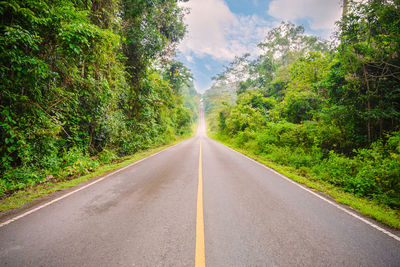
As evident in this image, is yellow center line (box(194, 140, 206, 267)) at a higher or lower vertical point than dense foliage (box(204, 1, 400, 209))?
→ lower

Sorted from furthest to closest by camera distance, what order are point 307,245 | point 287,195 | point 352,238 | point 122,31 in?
point 122,31 → point 287,195 → point 352,238 → point 307,245

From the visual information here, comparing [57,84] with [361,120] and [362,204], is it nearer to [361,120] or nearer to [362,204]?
[362,204]

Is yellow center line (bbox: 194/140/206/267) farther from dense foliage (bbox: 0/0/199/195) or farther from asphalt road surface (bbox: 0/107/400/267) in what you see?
dense foliage (bbox: 0/0/199/195)

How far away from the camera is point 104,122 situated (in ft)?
22.1

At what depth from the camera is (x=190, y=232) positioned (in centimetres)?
237

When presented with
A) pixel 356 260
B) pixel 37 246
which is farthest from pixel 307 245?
pixel 37 246

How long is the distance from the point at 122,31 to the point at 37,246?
32.2ft

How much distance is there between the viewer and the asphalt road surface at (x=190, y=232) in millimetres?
1883

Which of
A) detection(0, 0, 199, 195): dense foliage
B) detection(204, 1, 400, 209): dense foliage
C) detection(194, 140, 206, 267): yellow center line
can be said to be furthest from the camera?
detection(204, 1, 400, 209): dense foliage

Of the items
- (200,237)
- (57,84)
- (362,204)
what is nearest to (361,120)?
(362,204)

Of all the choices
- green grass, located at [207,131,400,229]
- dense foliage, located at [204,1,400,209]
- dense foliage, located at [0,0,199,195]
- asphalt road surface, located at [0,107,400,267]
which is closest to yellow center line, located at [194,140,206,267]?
asphalt road surface, located at [0,107,400,267]

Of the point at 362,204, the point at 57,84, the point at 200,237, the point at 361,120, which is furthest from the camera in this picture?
the point at 361,120

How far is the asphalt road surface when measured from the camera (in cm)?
188

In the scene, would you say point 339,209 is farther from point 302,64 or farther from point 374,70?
point 302,64
